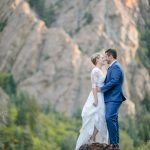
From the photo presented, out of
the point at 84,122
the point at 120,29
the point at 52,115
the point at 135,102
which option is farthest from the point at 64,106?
the point at 84,122

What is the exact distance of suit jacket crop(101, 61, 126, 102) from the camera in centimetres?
1869

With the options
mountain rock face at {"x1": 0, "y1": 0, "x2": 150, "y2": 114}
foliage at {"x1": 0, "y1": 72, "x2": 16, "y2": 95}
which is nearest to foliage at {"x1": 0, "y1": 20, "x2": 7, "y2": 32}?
mountain rock face at {"x1": 0, "y1": 0, "x2": 150, "y2": 114}

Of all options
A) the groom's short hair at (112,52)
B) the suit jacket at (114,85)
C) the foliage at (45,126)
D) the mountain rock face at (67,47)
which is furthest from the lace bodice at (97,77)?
the mountain rock face at (67,47)

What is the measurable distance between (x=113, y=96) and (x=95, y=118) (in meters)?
0.72

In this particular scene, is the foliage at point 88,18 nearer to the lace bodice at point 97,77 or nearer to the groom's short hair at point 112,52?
the lace bodice at point 97,77

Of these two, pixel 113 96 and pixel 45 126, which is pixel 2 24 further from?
pixel 113 96

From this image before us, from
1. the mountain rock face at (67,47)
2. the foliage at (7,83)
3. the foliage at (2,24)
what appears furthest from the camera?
the foliage at (7,83)

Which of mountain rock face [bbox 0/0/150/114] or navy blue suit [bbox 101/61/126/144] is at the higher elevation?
mountain rock face [bbox 0/0/150/114]

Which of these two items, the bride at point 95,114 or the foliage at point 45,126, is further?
the foliage at point 45,126

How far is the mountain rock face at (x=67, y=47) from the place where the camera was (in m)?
126

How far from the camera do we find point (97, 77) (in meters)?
19.2

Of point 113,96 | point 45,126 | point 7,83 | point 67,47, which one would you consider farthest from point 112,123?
point 67,47

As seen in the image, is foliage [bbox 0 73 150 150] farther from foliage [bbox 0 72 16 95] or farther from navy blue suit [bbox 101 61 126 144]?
A: navy blue suit [bbox 101 61 126 144]

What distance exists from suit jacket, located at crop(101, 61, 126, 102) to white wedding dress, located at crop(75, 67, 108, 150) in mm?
231
